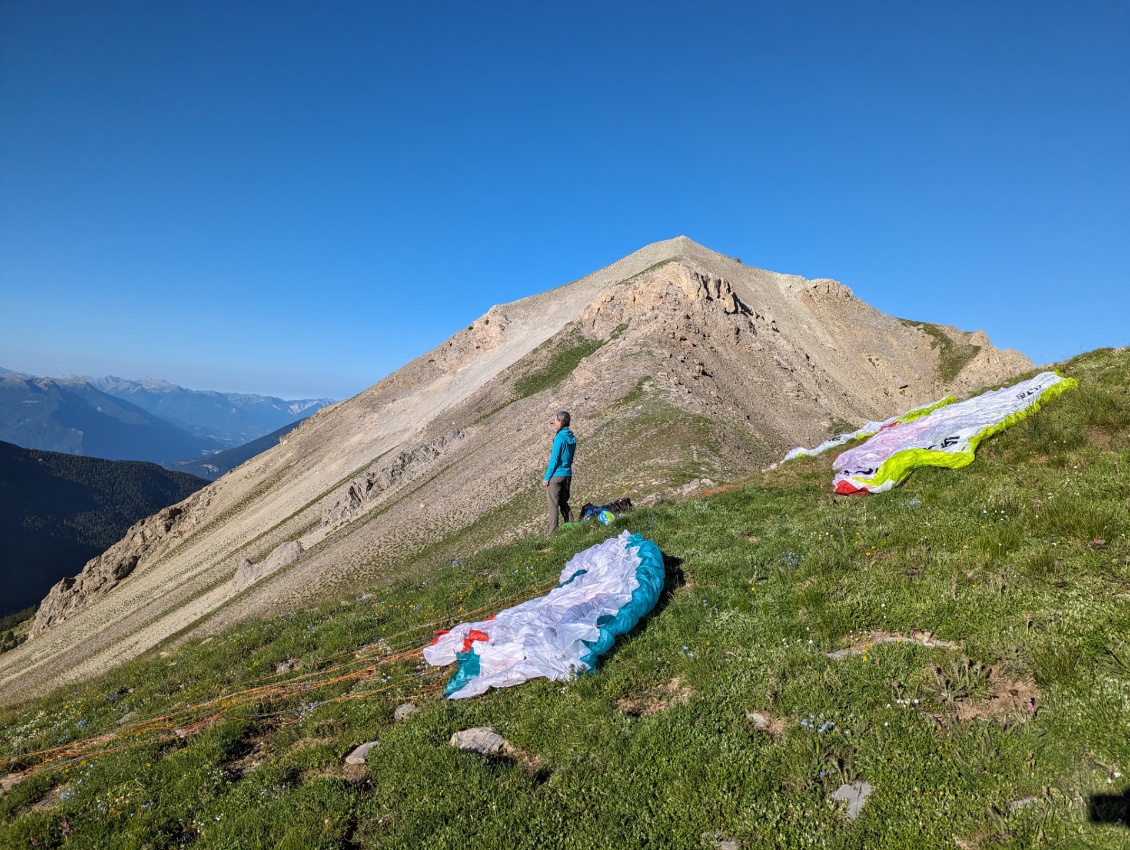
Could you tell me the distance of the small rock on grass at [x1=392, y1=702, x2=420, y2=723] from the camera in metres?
8.19

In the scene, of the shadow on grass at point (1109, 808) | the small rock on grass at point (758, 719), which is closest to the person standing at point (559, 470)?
the small rock on grass at point (758, 719)

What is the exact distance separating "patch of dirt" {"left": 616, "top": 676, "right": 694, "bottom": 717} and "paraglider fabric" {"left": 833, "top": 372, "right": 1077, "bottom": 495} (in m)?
6.93

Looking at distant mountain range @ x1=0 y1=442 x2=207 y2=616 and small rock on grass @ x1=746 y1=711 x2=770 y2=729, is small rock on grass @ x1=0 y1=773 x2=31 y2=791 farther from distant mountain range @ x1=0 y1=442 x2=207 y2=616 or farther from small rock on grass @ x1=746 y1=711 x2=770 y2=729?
distant mountain range @ x1=0 y1=442 x2=207 y2=616

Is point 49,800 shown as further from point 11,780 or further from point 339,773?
point 339,773

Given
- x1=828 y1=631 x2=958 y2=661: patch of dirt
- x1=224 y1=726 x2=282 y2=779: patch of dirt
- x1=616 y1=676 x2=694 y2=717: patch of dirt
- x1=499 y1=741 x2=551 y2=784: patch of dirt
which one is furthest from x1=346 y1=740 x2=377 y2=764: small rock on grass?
x1=828 y1=631 x2=958 y2=661: patch of dirt

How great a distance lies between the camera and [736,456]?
28250 mm

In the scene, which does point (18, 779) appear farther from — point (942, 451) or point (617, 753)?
point (942, 451)

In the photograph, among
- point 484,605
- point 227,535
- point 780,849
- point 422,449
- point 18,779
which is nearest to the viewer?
point 780,849

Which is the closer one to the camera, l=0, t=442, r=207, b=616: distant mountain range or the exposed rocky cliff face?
the exposed rocky cliff face

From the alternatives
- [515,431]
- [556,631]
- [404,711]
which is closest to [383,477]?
[515,431]

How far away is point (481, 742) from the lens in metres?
6.99

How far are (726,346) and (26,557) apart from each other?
656 ft

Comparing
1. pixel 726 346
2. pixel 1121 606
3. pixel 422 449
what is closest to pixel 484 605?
pixel 1121 606

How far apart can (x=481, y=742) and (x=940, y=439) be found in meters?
11.4
